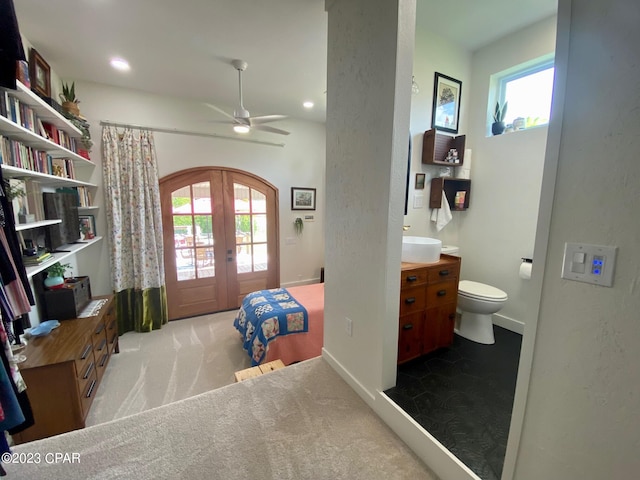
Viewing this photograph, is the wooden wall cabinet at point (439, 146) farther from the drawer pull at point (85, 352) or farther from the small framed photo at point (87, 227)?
the small framed photo at point (87, 227)

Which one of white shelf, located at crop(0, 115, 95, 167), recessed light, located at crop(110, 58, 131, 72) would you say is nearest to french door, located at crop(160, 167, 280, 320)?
white shelf, located at crop(0, 115, 95, 167)

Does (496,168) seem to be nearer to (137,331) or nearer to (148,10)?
(148,10)

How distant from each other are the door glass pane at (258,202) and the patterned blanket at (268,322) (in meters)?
1.83

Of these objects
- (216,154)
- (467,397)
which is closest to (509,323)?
(467,397)

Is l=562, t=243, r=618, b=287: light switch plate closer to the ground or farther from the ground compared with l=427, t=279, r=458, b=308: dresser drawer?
farther from the ground

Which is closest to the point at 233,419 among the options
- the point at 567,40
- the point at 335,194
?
the point at 335,194

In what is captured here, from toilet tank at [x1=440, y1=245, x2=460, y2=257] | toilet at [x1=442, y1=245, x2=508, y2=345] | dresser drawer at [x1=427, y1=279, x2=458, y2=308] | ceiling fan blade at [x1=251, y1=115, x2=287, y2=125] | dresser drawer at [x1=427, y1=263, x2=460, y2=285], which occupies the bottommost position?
toilet at [x1=442, y1=245, x2=508, y2=345]

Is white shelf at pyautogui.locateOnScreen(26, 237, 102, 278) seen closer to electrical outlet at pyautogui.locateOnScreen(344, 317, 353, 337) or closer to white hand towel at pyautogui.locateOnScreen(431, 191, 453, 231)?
electrical outlet at pyautogui.locateOnScreen(344, 317, 353, 337)

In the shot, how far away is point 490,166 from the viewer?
8.42 feet

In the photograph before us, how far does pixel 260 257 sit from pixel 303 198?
1.28 m

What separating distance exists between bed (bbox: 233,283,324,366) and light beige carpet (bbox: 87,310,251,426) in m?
0.42

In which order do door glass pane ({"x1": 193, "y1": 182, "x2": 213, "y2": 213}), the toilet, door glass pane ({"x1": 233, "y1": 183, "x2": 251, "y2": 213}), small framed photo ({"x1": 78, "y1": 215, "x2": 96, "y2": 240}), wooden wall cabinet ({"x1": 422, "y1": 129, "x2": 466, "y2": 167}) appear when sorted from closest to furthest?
1. the toilet
2. wooden wall cabinet ({"x1": 422, "y1": 129, "x2": 466, "y2": 167})
3. small framed photo ({"x1": 78, "y1": 215, "x2": 96, "y2": 240})
4. door glass pane ({"x1": 193, "y1": 182, "x2": 213, "y2": 213})
5. door glass pane ({"x1": 233, "y1": 183, "x2": 251, "y2": 213})

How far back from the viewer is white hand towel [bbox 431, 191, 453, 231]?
259 cm

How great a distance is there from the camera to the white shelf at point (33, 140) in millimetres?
1633
